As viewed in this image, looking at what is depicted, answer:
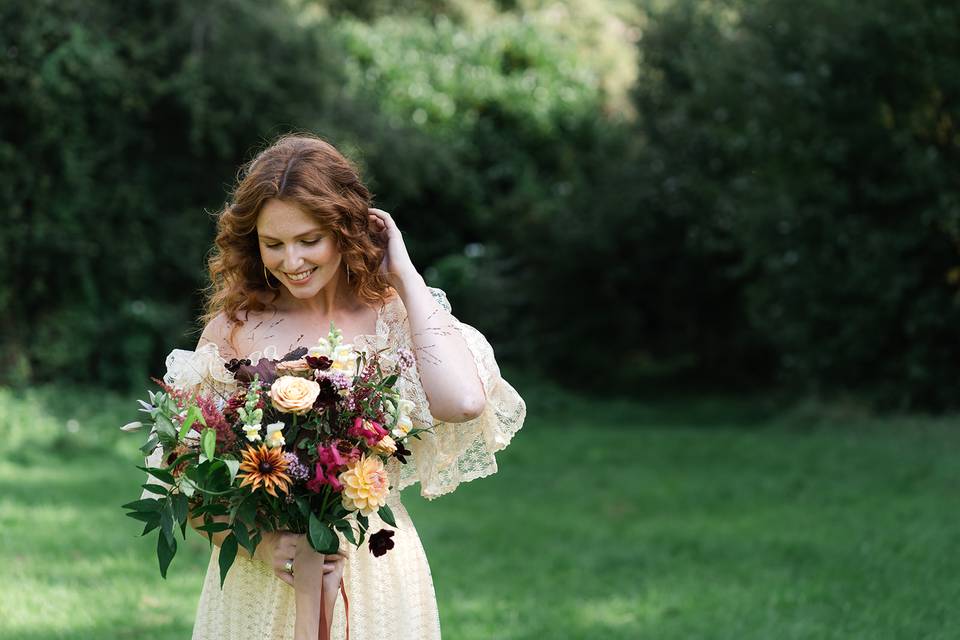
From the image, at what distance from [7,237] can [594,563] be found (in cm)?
788

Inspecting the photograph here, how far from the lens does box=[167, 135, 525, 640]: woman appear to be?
2.77 meters

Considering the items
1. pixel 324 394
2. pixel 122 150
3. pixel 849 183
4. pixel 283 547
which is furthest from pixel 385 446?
pixel 122 150

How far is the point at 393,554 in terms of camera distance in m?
2.93

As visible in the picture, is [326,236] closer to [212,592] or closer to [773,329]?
[212,592]

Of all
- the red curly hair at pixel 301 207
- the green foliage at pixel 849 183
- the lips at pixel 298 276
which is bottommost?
the lips at pixel 298 276

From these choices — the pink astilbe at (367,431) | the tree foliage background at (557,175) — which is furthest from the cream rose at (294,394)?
the tree foliage background at (557,175)

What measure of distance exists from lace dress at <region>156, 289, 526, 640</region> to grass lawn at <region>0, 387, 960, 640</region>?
256cm

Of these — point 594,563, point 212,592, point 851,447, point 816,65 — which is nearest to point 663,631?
point 594,563

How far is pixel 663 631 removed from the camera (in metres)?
5.43

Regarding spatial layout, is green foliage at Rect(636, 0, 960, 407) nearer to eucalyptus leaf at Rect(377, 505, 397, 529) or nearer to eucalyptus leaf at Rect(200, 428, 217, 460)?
eucalyptus leaf at Rect(377, 505, 397, 529)

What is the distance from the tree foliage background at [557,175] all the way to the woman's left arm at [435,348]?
6.33 metres

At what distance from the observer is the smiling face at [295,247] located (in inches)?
108

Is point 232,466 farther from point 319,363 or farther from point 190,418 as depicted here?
point 319,363

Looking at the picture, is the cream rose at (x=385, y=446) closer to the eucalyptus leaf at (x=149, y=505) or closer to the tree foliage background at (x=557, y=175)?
the eucalyptus leaf at (x=149, y=505)
